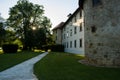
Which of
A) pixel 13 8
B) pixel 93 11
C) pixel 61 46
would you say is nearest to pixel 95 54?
pixel 93 11

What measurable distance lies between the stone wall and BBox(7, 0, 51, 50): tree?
31861 mm

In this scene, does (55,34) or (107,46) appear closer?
(107,46)

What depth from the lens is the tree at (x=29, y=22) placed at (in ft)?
151

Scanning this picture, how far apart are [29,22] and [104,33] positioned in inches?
1485

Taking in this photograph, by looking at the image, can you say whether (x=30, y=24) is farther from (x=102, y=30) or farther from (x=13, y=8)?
(x=102, y=30)

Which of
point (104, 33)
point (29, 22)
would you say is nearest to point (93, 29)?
point (104, 33)

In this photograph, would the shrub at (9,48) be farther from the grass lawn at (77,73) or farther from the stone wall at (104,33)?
the grass lawn at (77,73)

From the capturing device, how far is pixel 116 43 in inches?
510

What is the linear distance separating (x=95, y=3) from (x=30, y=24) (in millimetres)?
36308

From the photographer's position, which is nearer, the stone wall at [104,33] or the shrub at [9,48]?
the stone wall at [104,33]

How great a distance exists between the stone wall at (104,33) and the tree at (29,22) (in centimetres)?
3186

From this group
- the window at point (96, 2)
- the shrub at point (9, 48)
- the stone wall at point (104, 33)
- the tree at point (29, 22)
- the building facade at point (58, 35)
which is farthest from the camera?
the building facade at point (58, 35)

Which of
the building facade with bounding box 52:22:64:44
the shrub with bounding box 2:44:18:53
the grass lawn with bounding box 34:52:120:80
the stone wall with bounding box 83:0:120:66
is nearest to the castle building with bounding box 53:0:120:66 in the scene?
the stone wall with bounding box 83:0:120:66

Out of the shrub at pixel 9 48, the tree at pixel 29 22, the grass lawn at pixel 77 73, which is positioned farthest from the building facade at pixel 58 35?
the grass lawn at pixel 77 73
